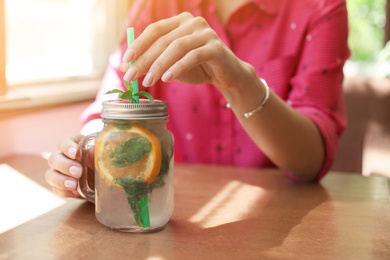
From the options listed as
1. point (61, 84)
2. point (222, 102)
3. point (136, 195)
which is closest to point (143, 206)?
point (136, 195)

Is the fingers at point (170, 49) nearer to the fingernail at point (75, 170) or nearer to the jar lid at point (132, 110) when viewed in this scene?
the jar lid at point (132, 110)

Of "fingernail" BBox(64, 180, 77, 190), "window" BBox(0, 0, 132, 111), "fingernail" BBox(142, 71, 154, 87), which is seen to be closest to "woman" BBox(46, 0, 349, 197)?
"fingernail" BBox(64, 180, 77, 190)

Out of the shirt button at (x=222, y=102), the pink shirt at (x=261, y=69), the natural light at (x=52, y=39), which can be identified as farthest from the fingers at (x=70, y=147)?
the natural light at (x=52, y=39)

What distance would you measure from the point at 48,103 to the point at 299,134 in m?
0.81

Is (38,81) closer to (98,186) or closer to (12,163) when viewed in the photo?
(12,163)

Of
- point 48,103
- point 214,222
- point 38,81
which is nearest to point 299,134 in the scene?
point 214,222

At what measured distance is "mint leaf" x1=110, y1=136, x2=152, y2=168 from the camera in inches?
25.5

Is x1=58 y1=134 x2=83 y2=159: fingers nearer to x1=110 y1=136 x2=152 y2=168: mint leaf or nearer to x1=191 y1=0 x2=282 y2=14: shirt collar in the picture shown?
x1=110 y1=136 x2=152 y2=168: mint leaf

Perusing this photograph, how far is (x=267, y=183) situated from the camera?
1.05 meters

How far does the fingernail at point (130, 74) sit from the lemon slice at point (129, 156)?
0.21 feet

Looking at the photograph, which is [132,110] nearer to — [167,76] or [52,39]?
[167,76]

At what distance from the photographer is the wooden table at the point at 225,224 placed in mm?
648

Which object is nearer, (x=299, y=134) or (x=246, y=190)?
(x=246, y=190)

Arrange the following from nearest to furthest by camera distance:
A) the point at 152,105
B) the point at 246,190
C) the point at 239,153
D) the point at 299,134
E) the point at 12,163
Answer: the point at 152,105, the point at 246,190, the point at 299,134, the point at 12,163, the point at 239,153
